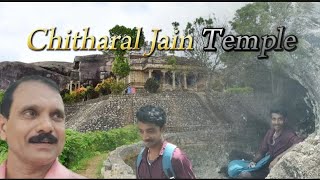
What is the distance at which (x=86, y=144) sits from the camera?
8.30 m

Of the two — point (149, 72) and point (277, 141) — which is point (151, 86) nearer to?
point (149, 72)

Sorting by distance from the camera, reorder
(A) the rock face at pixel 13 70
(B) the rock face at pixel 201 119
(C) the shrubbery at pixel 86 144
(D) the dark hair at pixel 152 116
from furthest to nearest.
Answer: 1. (A) the rock face at pixel 13 70
2. (B) the rock face at pixel 201 119
3. (C) the shrubbery at pixel 86 144
4. (D) the dark hair at pixel 152 116

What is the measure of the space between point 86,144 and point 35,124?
21.0 ft

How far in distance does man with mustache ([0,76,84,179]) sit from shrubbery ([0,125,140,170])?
3591mm

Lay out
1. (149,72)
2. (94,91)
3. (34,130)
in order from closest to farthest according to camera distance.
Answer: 1. (34,130)
2. (149,72)
3. (94,91)

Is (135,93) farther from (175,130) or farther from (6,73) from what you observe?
(6,73)

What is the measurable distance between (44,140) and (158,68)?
13587 mm

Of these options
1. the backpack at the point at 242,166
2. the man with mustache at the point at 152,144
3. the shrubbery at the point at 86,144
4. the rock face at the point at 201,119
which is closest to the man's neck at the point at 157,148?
the man with mustache at the point at 152,144

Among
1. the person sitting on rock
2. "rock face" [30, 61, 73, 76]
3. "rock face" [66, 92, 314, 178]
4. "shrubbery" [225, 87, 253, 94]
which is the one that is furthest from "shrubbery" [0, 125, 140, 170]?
"rock face" [30, 61, 73, 76]

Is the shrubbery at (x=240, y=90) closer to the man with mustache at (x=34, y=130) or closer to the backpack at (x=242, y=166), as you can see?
the backpack at (x=242, y=166)

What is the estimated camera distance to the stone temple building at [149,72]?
13.8 metres

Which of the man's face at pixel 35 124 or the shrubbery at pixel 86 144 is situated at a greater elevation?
the man's face at pixel 35 124

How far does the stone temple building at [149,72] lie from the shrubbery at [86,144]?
2.75 metres

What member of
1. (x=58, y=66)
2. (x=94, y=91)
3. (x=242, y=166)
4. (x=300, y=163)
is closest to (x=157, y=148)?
(x=242, y=166)
